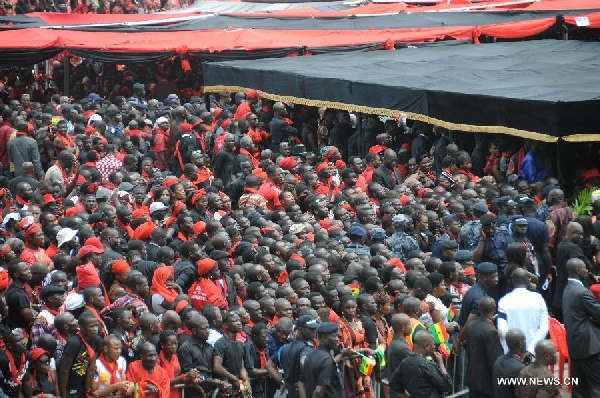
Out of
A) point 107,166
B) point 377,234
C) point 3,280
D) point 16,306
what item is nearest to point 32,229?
point 3,280

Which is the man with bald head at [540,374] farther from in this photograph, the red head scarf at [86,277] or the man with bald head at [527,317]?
the red head scarf at [86,277]

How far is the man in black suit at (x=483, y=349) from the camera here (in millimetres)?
10117

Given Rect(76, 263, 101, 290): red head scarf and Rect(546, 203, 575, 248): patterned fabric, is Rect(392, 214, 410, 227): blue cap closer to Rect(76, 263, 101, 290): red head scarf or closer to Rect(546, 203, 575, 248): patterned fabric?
Rect(546, 203, 575, 248): patterned fabric

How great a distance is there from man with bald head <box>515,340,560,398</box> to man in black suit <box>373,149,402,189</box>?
24.2 ft

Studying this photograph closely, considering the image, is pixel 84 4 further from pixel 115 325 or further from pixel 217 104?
pixel 115 325

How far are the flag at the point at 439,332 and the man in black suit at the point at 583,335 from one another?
3.67 ft

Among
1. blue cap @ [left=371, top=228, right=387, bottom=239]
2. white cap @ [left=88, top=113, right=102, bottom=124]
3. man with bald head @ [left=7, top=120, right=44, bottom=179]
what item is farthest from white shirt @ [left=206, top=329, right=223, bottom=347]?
white cap @ [left=88, top=113, right=102, bottom=124]

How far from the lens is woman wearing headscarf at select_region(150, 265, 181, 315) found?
11641 millimetres

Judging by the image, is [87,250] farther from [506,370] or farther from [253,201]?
[506,370]

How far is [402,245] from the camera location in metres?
13.3

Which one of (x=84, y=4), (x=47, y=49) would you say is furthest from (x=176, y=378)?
(x=84, y=4)

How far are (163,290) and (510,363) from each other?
3.84 m

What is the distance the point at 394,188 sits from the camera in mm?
16266

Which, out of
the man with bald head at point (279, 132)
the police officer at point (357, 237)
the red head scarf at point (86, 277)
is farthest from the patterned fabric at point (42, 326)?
the man with bald head at point (279, 132)
